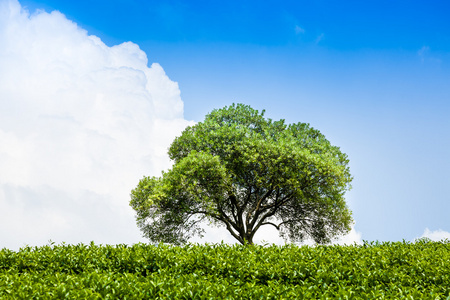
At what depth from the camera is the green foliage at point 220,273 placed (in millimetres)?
6961

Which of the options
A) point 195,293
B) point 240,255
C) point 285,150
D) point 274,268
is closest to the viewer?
point 195,293

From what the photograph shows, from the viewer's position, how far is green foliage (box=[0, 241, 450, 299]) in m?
6.96

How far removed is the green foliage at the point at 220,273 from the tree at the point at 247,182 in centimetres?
906

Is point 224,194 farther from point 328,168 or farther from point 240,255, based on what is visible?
point 240,255

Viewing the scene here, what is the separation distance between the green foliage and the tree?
29.7 ft

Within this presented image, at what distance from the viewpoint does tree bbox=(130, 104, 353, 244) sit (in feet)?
67.8

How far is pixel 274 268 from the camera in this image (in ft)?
29.6

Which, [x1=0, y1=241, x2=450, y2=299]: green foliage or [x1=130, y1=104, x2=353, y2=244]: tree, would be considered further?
[x1=130, y1=104, x2=353, y2=244]: tree

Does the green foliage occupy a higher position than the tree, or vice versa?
the tree

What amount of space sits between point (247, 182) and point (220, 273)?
1361cm

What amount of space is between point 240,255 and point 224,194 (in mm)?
11918

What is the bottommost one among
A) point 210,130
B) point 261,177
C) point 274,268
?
A: point 274,268

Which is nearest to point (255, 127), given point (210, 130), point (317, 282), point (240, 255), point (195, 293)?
point (210, 130)

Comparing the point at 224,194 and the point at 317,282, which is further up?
the point at 224,194
